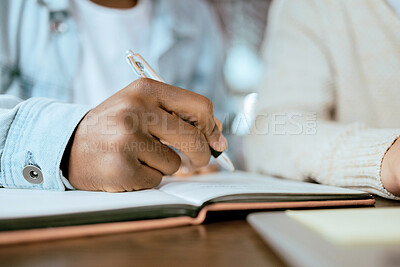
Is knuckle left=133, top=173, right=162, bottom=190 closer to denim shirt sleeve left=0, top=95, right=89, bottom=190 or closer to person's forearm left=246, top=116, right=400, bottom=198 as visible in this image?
denim shirt sleeve left=0, top=95, right=89, bottom=190

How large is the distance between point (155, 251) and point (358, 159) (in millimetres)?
340

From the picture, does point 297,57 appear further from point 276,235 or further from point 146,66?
point 276,235

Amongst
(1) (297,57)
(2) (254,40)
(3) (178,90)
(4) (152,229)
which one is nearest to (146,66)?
(3) (178,90)

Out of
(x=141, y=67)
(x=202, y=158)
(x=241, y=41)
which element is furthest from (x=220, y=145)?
(x=241, y=41)

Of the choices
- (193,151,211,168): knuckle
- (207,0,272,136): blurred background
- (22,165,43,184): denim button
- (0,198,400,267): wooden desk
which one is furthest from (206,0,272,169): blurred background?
(0,198,400,267): wooden desk

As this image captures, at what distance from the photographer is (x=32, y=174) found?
353mm

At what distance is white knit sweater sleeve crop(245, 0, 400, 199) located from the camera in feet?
1.35

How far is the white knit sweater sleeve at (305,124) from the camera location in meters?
0.41

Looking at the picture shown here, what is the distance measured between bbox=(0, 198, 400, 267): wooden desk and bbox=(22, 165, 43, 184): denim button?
19 cm

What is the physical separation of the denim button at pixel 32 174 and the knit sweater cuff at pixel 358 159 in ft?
1.29

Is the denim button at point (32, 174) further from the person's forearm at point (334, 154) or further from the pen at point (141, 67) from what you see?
the person's forearm at point (334, 154)

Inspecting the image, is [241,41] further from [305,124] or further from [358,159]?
[358,159]

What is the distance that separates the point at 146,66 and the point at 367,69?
19.2 inches

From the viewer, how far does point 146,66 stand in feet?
1.33
